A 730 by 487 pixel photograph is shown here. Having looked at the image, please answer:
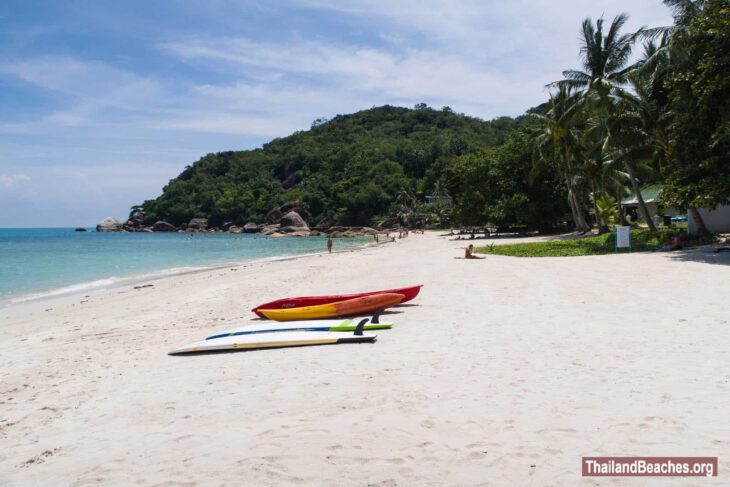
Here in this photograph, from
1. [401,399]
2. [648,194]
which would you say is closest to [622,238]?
[401,399]

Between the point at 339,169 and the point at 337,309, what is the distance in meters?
109

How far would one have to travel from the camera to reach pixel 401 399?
17.1 feet

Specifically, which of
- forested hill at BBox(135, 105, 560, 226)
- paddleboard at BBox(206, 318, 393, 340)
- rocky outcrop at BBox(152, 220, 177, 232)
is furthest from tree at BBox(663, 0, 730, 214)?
rocky outcrop at BBox(152, 220, 177, 232)

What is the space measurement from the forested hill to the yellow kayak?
75788 mm

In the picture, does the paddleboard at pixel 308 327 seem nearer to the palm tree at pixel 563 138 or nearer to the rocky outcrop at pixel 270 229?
the palm tree at pixel 563 138

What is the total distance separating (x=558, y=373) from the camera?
5.92 metres

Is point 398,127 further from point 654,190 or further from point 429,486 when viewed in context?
point 429,486

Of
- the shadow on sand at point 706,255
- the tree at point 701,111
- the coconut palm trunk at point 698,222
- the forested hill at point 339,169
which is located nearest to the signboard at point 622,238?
the shadow on sand at point 706,255

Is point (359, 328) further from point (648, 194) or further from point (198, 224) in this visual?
point (198, 224)

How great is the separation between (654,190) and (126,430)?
46.3m

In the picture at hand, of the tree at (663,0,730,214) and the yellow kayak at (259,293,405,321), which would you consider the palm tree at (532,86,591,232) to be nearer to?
the tree at (663,0,730,214)

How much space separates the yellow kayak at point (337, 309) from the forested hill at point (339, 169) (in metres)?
75.8

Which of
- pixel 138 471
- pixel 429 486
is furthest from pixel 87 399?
pixel 429 486

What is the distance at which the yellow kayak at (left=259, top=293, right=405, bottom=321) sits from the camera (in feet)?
32.4
